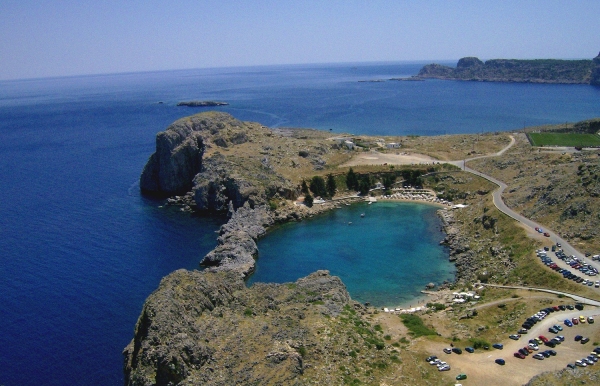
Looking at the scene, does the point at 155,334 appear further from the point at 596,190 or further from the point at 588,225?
the point at 596,190

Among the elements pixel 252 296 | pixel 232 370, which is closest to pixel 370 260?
pixel 252 296

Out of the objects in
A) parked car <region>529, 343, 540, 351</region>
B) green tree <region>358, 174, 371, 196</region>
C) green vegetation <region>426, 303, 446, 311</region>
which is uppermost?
green tree <region>358, 174, 371, 196</region>

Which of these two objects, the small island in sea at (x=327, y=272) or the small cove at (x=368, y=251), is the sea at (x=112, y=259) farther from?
the small island in sea at (x=327, y=272)

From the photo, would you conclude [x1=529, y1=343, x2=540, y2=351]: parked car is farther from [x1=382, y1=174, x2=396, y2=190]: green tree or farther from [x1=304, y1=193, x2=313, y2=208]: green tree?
[x1=382, y1=174, x2=396, y2=190]: green tree

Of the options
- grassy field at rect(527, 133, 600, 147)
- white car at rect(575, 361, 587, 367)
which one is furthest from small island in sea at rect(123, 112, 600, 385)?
grassy field at rect(527, 133, 600, 147)

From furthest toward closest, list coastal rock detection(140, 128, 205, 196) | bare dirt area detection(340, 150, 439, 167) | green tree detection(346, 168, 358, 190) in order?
bare dirt area detection(340, 150, 439, 167)
coastal rock detection(140, 128, 205, 196)
green tree detection(346, 168, 358, 190)

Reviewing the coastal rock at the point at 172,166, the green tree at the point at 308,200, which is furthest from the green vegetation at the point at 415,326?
the coastal rock at the point at 172,166
